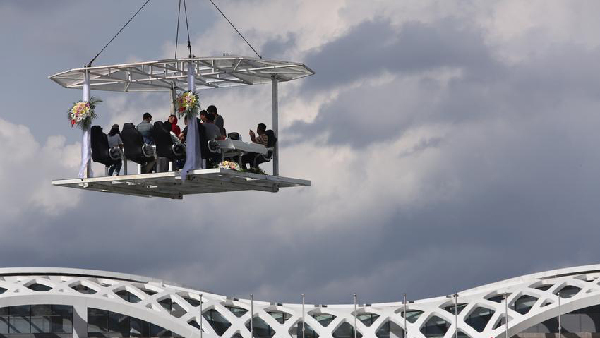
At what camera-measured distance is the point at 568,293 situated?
7231 centimetres

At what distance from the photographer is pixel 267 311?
243 ft

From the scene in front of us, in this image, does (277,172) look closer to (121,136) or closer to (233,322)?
(121,136)

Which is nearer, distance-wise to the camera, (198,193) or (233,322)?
(198,193)

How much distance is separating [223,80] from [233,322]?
105 ft

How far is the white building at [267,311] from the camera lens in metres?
69.1

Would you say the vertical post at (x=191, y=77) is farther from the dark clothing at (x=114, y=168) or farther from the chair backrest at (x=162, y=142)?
the dark clothing at (x=114, y=168)

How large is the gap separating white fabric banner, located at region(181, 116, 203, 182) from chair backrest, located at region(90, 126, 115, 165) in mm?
2431

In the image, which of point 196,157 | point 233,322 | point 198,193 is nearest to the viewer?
point 196,157

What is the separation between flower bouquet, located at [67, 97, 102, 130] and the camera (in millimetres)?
39125

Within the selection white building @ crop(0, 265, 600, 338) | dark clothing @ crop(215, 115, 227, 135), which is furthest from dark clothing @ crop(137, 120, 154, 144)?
white building @ crop(0, 265, 600, 338)

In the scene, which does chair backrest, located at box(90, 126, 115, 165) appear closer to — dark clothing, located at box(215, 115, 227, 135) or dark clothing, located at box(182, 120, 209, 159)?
dark clothing, located at box(182, 120, 209, 159)

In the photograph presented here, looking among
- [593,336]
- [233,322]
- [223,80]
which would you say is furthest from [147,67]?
[593,336]

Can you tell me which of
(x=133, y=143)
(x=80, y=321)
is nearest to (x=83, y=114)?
(x=133, y=143)

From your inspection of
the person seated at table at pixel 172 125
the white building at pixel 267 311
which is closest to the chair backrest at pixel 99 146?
the person seated at table at pixel 172 125
